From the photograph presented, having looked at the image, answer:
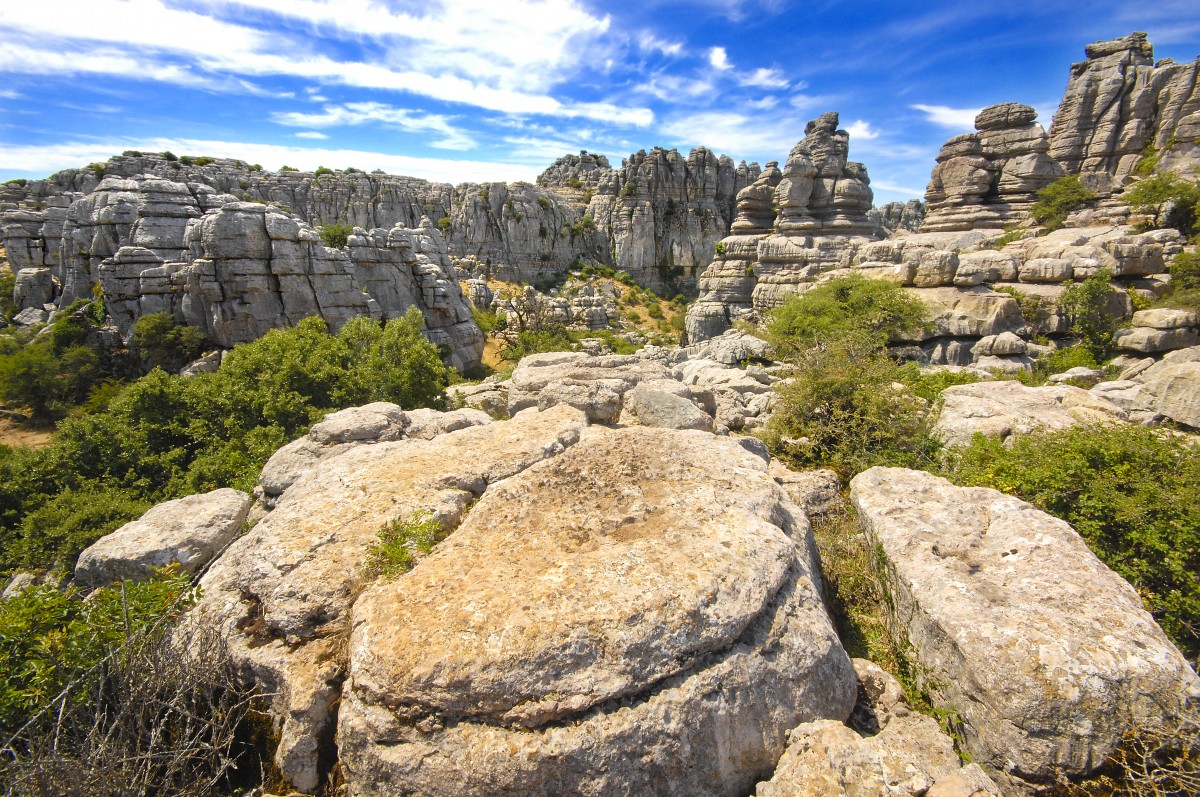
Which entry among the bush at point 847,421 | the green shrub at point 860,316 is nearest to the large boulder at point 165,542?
the bush at point 847,421

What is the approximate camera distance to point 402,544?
3.76 metres

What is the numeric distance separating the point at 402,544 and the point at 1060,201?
35325 millimetres

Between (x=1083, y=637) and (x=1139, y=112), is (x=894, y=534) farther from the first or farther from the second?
(x=1139, y=112)

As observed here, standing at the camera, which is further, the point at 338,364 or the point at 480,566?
the point at 338,364

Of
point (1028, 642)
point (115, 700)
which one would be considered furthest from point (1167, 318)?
point (115, 700)

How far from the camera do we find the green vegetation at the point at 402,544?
11.8ft

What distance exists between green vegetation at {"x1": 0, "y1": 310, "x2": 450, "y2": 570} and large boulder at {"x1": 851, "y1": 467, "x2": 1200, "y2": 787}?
8697mm

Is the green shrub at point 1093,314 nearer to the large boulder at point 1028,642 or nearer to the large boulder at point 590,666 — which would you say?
the large boulder at point 1028,642

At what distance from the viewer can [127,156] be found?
48.9 meters

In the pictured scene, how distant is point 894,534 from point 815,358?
197 inches

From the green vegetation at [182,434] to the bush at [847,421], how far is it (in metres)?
8.67

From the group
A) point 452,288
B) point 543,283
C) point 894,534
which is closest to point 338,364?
point 894,534

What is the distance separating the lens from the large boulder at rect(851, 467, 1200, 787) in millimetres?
2916

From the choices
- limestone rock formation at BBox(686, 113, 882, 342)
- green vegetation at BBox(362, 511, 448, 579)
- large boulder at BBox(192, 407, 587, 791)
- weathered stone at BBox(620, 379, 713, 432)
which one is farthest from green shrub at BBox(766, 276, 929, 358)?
green vegetation at BBox(362, 511, 448, 579)
